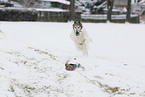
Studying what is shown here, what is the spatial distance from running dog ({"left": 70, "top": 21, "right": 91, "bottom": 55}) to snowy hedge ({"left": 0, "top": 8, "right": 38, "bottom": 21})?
50.6ft

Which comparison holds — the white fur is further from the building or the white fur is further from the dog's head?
the building

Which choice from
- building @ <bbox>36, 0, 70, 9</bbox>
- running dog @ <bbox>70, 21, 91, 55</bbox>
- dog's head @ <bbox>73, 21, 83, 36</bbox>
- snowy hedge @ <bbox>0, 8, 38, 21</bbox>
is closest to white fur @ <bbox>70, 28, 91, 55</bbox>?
running dog @ <bbox>70, 21, 91, 55</bbox>

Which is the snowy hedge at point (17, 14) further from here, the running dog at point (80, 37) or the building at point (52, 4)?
the running dog at point (80, 37)

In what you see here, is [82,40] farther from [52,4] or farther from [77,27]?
[52,4]

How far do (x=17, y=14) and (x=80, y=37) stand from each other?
1591 cm

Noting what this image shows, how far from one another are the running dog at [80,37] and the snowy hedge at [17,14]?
50.6 ft

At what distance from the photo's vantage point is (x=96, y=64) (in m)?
7.02

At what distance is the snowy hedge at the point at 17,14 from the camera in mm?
21359

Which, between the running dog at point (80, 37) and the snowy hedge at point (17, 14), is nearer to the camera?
the running dog at point (80, 37)

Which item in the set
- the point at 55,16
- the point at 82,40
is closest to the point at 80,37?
the point at 82,40

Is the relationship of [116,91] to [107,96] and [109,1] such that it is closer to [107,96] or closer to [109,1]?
[107,96]

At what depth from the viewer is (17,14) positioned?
A: 72.3 feet

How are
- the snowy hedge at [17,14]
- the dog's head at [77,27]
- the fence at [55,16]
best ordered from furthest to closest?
the fence at [55,16], the snowy hedge at [17,14], the dog's head at [77,27]

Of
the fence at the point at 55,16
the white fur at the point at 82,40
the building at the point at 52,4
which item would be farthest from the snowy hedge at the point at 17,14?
the white fur at the point at 82,40
